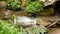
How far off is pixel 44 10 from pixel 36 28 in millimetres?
4876

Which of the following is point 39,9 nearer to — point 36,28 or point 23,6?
point 23,6

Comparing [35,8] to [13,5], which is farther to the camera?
[13,5]

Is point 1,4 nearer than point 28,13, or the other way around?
point 28,13

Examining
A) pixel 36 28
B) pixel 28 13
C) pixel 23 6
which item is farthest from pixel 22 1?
pixel 36 28

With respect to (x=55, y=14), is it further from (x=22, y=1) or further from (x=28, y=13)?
(x=22, y=1)

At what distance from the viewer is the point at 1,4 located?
13633mm

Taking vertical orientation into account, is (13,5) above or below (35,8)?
above

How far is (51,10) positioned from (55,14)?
0.39m

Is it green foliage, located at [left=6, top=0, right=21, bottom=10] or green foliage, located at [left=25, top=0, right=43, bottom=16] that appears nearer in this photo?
green foliage, located at [left=25, top=0, right=43, bottom=16]

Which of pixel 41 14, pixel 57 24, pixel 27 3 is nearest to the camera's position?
pixel 57 24

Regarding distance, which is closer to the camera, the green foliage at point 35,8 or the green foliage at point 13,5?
the green foliage at point 35,8

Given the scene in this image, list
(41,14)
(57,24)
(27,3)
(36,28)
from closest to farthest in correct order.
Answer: (36,28) → (57,24) → (41,14) → (27,3)

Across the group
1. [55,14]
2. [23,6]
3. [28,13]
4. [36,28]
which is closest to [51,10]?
[55,14]

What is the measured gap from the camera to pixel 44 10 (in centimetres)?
1159
